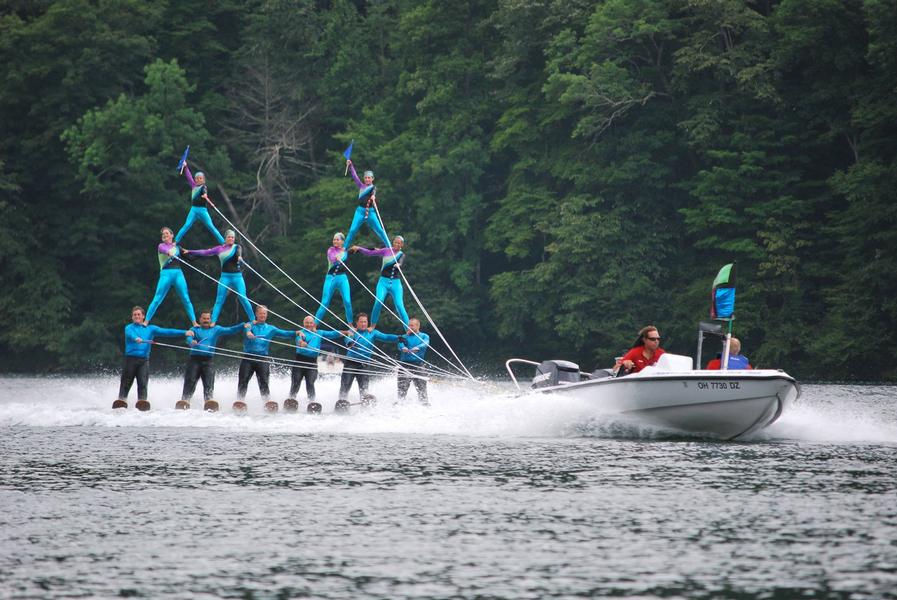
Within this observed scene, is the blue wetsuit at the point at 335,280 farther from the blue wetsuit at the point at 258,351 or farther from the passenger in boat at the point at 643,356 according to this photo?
the passenger in boat at the point at 643,356

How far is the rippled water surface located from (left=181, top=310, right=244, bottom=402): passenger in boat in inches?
93.9

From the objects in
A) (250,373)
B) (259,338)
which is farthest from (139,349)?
(259,338)

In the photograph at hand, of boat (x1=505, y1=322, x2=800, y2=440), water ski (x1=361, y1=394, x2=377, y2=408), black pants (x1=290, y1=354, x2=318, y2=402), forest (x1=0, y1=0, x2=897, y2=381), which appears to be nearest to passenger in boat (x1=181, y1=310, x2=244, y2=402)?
black pants (x1=290, y1=354, x2=318, y2=402)

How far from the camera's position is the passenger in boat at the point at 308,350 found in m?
26.6

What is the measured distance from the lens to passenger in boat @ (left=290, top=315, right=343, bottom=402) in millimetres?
26578

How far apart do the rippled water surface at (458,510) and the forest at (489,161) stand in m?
21.1

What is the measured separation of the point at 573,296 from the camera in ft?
157

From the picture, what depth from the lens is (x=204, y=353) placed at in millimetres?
26812

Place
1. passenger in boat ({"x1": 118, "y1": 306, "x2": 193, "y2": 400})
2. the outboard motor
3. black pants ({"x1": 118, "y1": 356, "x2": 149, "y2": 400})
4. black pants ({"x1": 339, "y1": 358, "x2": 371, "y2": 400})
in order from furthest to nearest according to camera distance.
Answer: black pants ({"x1": 339, "y1": 358, "x2": 371, "y2": 400}) < black pants ({"x1": 118, "y1": 356, "x2": 149, "y2": 400}) < passenger in boat ({"x1": 118, "y1": 306, "x2": 193, "y2": 400}) < the outboard motor

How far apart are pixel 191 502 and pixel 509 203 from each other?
37317 millimetres

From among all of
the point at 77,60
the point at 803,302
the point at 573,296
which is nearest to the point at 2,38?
the point at 77,60

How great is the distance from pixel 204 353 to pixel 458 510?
12.9 m

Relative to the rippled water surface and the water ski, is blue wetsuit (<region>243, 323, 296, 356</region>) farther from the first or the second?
the rippled water surface

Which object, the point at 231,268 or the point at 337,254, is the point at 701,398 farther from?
the point at 231,268
